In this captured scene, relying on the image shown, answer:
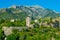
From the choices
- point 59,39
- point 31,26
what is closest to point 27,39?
point 59,39

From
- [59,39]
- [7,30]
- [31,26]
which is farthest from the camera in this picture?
[31,26]

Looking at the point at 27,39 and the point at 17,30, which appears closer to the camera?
the point at 27,39

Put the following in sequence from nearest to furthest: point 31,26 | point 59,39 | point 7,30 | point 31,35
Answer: point 59,39 < point 31,35 < point 7,30 < point 31,26

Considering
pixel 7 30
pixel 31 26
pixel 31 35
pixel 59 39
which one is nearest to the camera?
pixel 59 39

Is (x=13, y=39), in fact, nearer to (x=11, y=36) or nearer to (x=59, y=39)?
(x=11, y=36)

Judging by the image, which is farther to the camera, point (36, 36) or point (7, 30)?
point (7, 30)

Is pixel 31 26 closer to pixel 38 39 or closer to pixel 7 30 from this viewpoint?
pixel 7 30

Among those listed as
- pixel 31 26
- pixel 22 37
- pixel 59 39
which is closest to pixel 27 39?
pixel 22 37

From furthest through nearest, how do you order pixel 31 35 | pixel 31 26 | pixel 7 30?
pixel 31 26 → pixel 7 30 → pixel 31 35
